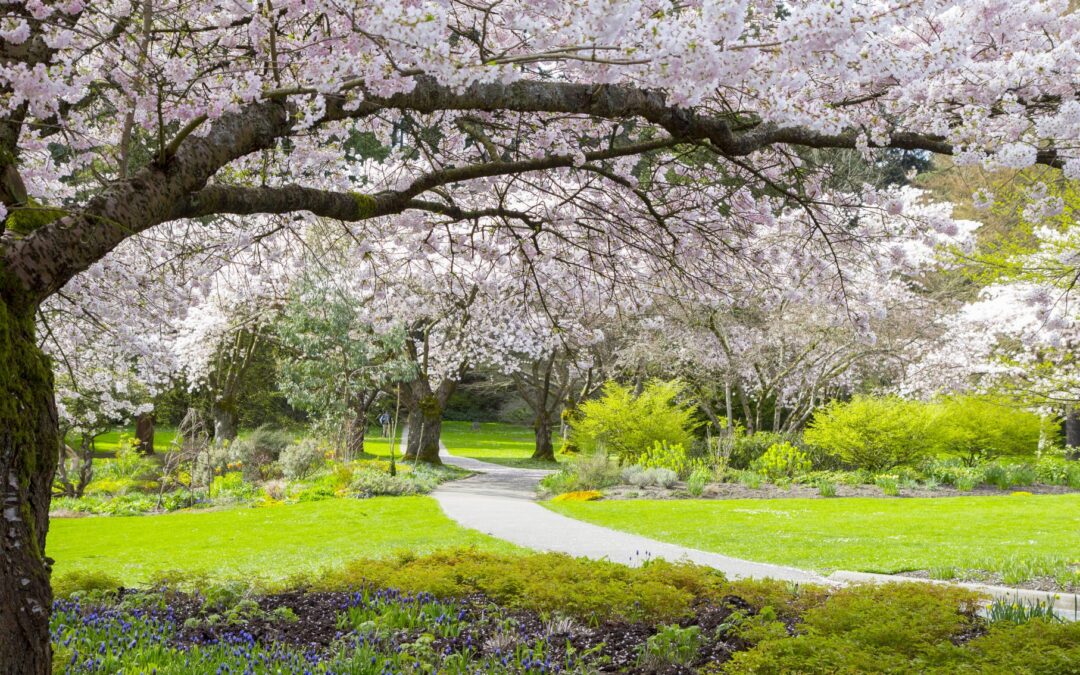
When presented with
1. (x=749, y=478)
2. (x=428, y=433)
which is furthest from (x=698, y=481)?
(x=428, y=433)

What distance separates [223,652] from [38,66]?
9.68 ft

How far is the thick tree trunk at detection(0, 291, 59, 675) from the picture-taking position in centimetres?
296

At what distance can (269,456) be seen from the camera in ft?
61.0

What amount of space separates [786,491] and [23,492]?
13.1 m

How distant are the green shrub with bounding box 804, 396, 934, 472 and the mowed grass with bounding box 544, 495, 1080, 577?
111 inches

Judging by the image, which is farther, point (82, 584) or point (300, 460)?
point (300, 460)

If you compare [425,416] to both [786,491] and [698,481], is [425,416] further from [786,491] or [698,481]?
[786,491]

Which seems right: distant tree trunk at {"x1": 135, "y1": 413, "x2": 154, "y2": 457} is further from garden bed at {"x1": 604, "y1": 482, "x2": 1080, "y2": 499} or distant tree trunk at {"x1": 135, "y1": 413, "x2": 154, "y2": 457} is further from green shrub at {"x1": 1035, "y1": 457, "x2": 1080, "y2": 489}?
green shrub at {"x1": 1035, "y1": 457, "x2": 1080, "y2": 489}

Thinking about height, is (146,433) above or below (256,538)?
above

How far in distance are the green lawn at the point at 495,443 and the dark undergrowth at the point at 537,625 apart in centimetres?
1786

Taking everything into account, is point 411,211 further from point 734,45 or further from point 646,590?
point 734,45

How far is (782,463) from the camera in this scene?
53.3ft

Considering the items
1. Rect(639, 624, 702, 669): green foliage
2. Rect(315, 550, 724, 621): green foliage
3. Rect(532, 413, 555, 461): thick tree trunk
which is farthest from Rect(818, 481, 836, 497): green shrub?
Rect(532, 413, 555, 461): thick tree trunk

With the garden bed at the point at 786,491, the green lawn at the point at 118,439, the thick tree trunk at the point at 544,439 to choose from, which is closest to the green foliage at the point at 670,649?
the garden bed at the point at 786,491
